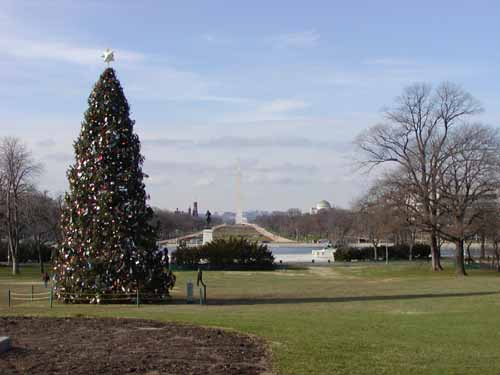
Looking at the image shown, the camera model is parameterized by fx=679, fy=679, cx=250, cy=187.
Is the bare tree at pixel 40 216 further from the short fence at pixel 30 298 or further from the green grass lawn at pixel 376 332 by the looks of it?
the green grass lawn at pixel 376 332

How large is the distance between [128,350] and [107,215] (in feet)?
51.6

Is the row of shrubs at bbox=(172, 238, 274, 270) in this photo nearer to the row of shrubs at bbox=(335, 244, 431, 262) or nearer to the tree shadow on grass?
the row of shrubs at bbox=(335, 244, 431, 262)

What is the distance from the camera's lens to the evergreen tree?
27.3m

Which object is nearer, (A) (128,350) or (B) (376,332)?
(A) (128,350)

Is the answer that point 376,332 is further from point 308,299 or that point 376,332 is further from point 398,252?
point 398,252

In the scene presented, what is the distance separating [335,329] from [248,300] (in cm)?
1527

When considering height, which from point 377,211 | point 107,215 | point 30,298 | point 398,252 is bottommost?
point 30,298

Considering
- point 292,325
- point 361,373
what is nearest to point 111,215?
point 292,325

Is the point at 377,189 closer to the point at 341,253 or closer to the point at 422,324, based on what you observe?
the point at 341,253

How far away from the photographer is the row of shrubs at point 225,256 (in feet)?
219

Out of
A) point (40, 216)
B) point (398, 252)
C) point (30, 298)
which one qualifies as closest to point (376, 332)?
point (30, 298)

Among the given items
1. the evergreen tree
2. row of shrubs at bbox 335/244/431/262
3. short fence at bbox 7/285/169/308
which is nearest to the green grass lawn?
short fence at bbox 7/285/169/308

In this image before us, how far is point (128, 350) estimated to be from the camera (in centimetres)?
1202

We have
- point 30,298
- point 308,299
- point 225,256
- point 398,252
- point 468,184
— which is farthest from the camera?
point 398,252
